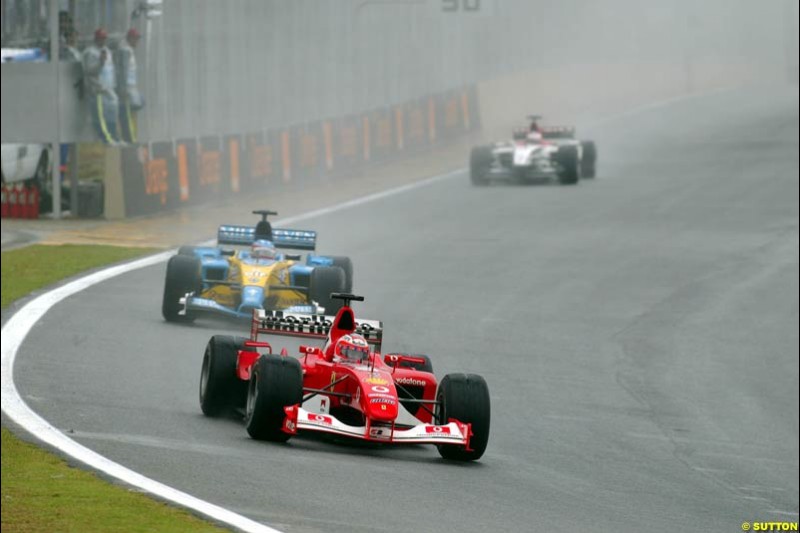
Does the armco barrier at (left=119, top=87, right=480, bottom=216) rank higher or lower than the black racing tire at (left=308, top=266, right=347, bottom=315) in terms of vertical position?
higher

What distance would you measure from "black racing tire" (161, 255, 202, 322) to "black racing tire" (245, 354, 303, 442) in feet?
7.73

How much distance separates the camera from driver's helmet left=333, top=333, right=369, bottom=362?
45.5 feet

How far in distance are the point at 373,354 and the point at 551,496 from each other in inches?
80.4

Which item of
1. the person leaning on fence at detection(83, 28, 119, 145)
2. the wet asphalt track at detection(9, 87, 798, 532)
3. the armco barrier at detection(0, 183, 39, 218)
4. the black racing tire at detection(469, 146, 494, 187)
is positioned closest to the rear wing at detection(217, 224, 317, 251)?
the wet asphalt track at detection(9, 87, 798, 532)

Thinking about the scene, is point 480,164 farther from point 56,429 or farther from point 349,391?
point 349,391

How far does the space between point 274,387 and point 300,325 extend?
65 centimetres

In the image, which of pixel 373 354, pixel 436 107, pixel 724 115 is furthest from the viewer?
pixel 724 115

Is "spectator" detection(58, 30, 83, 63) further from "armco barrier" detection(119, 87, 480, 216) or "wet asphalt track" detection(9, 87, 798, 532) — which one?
"wet asphalt track" detection(9, 87, 798, 532)

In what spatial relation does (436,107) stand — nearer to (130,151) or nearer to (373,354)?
(130,151)

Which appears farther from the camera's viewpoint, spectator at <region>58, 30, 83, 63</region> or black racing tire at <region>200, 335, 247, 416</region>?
spectator at <region>58, 30, 83, 63</region>

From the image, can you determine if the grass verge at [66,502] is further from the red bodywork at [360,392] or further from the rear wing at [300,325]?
the red bodywork at [360,392]

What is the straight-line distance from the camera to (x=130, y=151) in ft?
117

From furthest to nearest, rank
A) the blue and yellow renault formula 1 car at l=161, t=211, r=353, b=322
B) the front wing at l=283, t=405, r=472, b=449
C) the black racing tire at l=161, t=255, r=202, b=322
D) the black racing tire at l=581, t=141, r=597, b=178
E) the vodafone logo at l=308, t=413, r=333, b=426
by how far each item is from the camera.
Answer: the black racing tire at l=581, t=141, r=597, b=178 < the black racing tire at l=161, t=255, r=202, b=322 < the blue and yellow renault formula 1 car at l=161, t=211, r=353, b=322 < the vodafone logo at l=308, t=413, r=333, b=426 < the front wing at l=283, t=405, r=472, b=449

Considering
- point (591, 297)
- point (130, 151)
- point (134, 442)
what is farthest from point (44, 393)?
point (130, 151)
